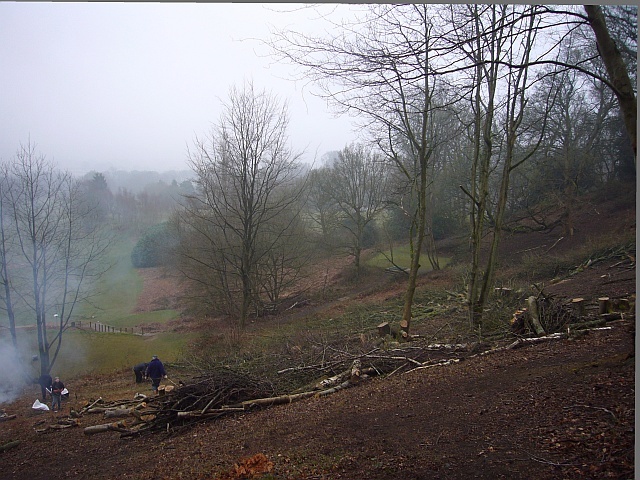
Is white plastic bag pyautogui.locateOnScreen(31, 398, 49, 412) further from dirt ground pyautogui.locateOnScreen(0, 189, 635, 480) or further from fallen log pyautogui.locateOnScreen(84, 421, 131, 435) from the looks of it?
fallen log pyautogui.locateOnScreen(84, 421, 131, 435)

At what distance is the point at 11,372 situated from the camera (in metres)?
6.25

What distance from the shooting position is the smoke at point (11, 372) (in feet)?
19.8

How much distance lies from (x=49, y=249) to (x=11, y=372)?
212cm

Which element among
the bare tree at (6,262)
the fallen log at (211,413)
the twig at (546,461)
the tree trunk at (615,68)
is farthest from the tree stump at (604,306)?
the bare tree at (6,262)

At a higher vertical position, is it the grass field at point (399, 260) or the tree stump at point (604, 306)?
the grass field at point (399, 260)

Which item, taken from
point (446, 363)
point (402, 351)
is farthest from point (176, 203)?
point (446, 363)

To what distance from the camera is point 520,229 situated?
7660mm

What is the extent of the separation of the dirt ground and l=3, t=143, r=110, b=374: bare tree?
289cm

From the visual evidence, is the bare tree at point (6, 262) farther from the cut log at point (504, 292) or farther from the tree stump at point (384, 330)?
the cut log at point (504, 292)

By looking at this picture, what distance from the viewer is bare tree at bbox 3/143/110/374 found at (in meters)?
6.47

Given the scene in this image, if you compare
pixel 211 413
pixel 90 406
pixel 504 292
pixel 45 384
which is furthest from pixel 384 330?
pixel 45 384

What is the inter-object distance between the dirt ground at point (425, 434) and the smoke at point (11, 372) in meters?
1.65

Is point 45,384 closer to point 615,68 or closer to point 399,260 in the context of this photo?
point 399,260

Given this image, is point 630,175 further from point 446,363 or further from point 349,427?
point 349,427
